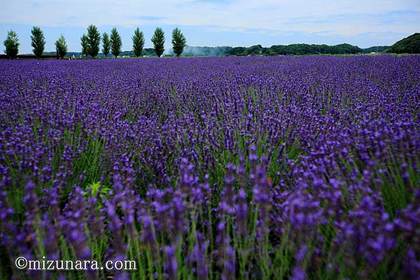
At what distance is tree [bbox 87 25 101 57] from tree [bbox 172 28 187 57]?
6625mm

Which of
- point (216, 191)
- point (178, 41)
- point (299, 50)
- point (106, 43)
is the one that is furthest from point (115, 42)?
point (216, 191)

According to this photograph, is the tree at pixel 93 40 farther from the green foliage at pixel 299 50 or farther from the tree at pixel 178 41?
the green foliage at pixel 299 50

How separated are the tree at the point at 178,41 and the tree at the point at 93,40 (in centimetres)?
663

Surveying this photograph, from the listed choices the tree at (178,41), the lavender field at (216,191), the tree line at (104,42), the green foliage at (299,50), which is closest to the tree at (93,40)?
the tree line at (104,42)

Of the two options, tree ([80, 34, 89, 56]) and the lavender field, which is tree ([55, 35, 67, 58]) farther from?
the lavender field

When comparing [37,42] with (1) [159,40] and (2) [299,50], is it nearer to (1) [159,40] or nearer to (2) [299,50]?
(1) [159,40]

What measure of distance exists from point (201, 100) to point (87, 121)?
5.37 ft

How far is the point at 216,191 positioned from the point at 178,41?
98.5 feet

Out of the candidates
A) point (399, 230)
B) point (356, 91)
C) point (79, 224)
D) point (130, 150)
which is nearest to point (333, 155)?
point (399, 230)

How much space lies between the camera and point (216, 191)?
81.7 inches

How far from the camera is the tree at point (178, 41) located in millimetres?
30375

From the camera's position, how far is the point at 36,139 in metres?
2.43

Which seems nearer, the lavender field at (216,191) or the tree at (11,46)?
the lavender field at (216,191)

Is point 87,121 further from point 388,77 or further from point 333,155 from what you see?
point 388,77
